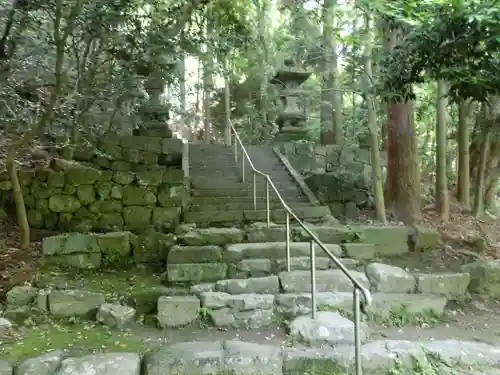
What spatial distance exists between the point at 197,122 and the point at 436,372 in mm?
13430

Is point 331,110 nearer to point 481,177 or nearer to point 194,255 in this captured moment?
point 481,177

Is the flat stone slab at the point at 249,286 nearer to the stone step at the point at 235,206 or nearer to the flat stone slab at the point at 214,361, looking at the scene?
the flat stone slab at the point at 214,361

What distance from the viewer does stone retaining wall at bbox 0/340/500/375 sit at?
3.11m

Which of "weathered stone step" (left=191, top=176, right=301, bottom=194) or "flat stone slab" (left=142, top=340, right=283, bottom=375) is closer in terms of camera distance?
"flat stone slab" (left=142, top=340, right=283, bottom=375)

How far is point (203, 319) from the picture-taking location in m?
4.00

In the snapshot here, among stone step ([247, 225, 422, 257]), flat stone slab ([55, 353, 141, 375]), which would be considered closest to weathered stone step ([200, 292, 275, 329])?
flat stone slab ([55, 353, 141, 375])

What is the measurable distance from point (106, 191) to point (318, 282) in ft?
11.1

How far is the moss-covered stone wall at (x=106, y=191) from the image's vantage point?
19.4 ft

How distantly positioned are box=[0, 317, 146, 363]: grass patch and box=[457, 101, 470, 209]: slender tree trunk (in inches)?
255

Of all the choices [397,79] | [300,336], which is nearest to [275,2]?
[397,79]

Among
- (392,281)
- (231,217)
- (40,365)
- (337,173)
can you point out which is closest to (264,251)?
(231,217)

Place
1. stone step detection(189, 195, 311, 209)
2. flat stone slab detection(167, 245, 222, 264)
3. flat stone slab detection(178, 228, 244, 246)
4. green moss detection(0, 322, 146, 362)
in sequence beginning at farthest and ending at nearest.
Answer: stone step detection(189, 195, 311, 209), flat stone slab detection(178, 228, 244, 246), flat stone slab detection(167, 245, 222, 264), green moss detection(0, 322, 146, 362)

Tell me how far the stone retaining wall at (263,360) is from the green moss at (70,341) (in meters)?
0.19

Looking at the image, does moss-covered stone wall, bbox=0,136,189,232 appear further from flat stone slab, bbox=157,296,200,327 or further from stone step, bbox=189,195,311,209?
flat stone slab, bbox=157,296,200,327
